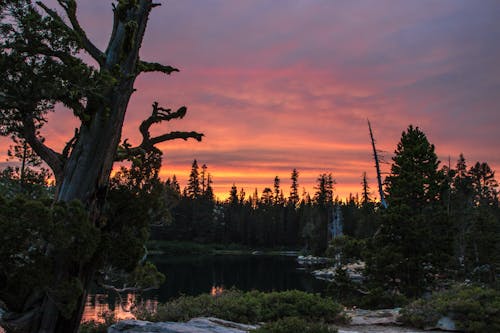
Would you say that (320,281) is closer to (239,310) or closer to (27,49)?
(239,310)

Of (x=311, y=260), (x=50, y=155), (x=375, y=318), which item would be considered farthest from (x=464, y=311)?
(x=311, y=260)

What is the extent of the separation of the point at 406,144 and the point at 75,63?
22.3 meters

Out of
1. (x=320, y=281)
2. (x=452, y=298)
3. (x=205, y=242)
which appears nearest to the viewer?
(x=452, y=298)

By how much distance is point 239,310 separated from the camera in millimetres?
12375

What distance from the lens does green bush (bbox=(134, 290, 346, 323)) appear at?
1231 centimetres

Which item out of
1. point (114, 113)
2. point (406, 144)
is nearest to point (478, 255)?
point (406, 144)

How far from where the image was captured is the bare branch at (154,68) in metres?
10.7

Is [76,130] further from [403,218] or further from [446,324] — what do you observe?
[403,218]

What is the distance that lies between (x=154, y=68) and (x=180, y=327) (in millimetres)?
6224

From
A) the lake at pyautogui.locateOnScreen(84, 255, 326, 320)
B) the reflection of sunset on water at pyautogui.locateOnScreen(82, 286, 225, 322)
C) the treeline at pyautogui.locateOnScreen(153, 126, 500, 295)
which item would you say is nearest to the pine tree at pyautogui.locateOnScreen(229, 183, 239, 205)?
the treeline at pyautogui.locateOnScreen(153, 126, 500, 295)

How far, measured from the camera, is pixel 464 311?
12.1 metres

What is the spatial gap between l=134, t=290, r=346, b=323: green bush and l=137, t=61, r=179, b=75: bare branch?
658 centimetres

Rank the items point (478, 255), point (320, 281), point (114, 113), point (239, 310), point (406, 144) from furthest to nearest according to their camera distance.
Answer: point (320, 281), point (478, 255), point (406, 144), point (239, 310), point (114, 113)

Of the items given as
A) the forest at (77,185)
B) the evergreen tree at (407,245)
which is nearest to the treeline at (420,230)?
the evergreen tree at (407,245)
